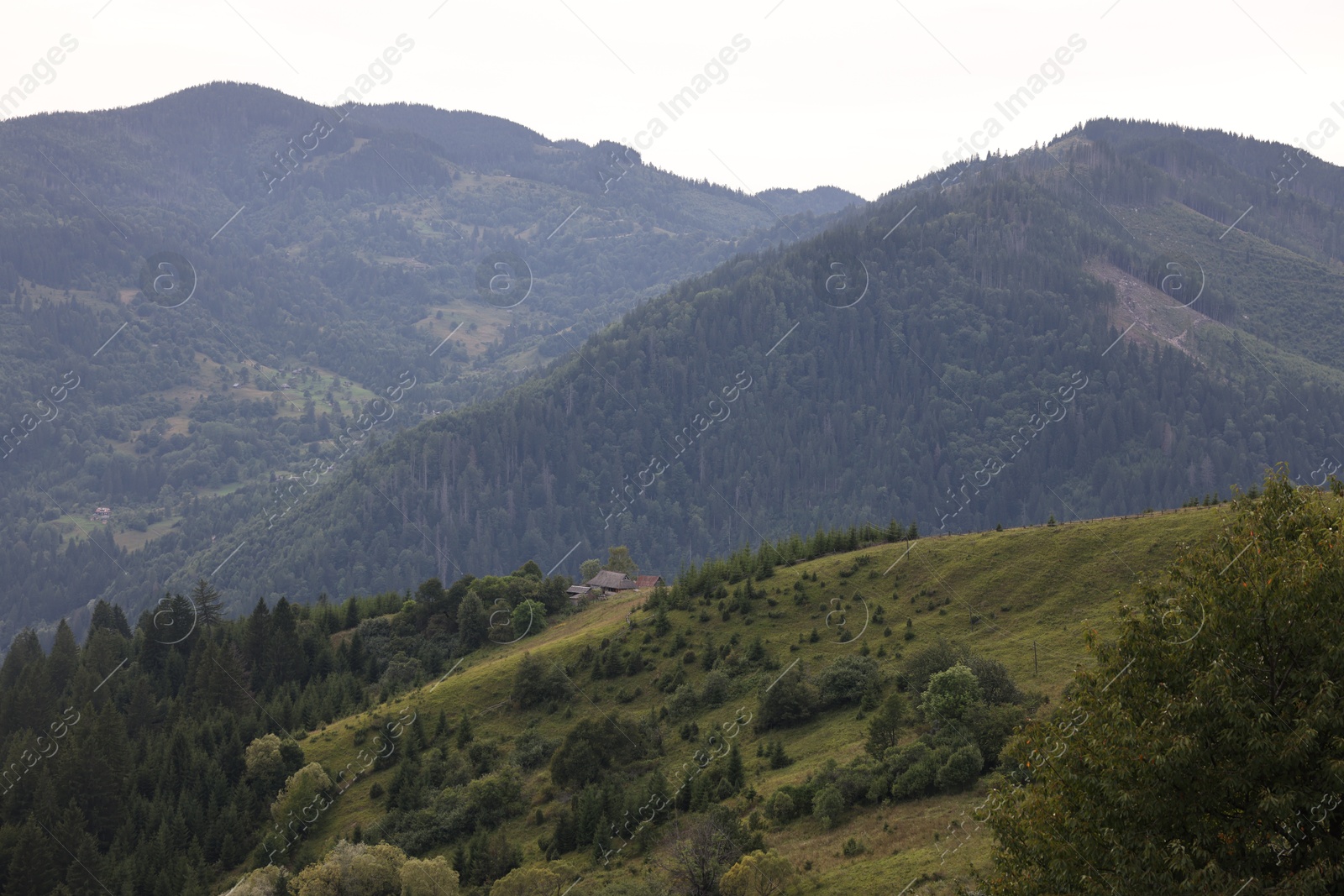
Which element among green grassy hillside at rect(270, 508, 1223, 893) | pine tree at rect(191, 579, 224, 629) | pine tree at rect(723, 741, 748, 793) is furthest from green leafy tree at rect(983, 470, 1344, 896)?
pine tree at rect(191, 579, 224, 629)

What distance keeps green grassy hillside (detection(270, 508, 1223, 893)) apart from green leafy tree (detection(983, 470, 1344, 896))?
19.8 metres

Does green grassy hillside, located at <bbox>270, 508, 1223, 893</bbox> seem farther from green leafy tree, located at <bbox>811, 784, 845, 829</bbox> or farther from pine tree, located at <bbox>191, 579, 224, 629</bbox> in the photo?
pine tree, located at <bbox>191, 579, 224, 629</bbox>

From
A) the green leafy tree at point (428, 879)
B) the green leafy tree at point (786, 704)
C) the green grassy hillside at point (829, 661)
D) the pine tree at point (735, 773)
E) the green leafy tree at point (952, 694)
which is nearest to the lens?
the green grassy hillside at point (829, 661)

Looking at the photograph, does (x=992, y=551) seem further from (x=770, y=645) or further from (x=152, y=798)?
(x=152, y=798)

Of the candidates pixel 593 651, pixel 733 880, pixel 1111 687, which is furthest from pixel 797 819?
pixel 593 651

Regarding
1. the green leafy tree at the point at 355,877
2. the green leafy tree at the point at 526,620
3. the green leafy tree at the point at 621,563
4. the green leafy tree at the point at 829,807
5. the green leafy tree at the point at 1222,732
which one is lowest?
the green leafy tree at the point at 355,877

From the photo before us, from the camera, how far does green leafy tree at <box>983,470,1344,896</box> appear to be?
2292 centimetres

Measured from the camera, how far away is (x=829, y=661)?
80188 millimetres

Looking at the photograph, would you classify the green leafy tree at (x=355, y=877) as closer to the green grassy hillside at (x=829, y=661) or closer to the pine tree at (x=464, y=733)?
the green grassy hillside at (x=829, y=661)

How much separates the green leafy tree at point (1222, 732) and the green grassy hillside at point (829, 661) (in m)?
19.8

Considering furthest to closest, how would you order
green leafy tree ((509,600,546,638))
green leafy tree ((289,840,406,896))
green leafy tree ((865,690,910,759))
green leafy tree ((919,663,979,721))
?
1. green leafy tree ((509,600,546,638))
2. green leafy tree ((289,840,406,896))
3. green leafy tree ((865,690,910,759))
4. green leafy tree ((919,663,979,721))

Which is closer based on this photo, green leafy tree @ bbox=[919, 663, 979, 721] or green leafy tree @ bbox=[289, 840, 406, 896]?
green leafy tree @ bbox=[919, 663, 979, 721]

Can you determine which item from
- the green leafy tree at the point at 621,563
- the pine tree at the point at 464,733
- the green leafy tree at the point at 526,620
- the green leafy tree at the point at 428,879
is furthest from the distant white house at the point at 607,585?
the green leafy tree at the point at 428,879

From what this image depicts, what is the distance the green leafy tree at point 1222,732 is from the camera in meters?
22.9
